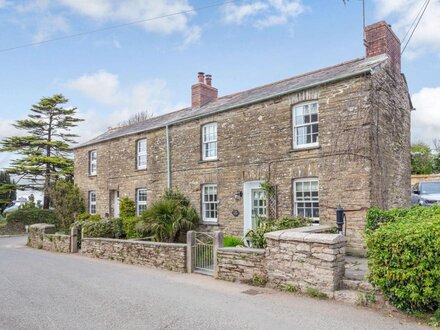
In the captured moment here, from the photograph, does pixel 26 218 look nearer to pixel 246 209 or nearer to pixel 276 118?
pixel 246 209

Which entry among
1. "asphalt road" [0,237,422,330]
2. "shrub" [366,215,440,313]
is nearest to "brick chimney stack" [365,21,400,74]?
"shrub" [366,215,440,313]

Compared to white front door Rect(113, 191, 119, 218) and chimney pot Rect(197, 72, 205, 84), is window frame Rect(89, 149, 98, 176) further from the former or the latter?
chimney pot Rect(197, 72, 205, 84)

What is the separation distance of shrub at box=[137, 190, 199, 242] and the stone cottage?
0.79m

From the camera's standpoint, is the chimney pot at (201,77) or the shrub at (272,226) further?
the chimney pot at (201,77)

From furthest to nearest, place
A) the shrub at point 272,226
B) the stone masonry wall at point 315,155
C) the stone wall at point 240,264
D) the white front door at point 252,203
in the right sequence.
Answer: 1. the white front door at point 252,203
2. the stone masonry wall at point 315,155
3. the shrub at point 272,226
4. the stone wall at point 240,264

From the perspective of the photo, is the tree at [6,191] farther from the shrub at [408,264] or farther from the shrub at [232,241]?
the shrub at [408,264]

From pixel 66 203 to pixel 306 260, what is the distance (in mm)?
19468

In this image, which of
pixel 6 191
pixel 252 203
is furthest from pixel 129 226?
pixel 6 191

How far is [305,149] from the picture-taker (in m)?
12.5

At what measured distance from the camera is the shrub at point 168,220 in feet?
47.8

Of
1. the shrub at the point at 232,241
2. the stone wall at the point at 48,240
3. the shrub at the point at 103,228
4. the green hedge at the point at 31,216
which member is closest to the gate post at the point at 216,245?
the shrub at the point at 232,241

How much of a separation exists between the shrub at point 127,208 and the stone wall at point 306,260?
13189mm

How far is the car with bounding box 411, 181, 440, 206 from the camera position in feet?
50.2

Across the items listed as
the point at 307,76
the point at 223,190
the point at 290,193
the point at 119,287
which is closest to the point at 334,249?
the point at 119,287
